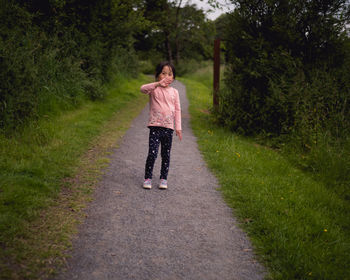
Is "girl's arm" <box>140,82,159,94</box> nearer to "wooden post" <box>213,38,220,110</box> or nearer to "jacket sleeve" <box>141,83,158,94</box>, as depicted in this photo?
"jacket sleeve" <box>141,83,158,94</box>

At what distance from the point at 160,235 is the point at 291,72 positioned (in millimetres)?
5984

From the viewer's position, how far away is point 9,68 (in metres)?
5.83

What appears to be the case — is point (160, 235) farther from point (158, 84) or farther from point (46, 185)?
point (158, 84)

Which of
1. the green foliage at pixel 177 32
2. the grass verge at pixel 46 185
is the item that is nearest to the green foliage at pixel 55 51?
the grass verge at pixel 46 185

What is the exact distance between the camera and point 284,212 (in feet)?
13.0

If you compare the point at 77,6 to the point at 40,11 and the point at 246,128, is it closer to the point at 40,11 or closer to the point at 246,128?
the point at 40,11

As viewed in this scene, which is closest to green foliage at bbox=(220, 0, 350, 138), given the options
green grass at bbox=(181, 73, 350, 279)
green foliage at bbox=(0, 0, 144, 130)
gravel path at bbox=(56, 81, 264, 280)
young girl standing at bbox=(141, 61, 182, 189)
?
green grass at bbox=(181, 73, 350, 279)

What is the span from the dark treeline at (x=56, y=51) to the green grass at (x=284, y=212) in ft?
12.8

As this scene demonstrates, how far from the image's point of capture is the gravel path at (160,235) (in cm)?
276

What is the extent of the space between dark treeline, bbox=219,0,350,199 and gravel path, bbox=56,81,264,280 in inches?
131

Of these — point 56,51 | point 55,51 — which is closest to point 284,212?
point 55,51

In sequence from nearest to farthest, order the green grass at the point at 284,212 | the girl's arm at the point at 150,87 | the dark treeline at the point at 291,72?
the green grass at the point at 284,212, the girl's arm at the point at 150,87, the dark treeline at the point at 291,72

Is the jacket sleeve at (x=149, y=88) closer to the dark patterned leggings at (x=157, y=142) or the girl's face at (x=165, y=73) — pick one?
the girl's face at (x=165, y=73)

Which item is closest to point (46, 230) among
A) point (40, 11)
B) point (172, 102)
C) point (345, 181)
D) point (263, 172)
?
point (172, 102)
